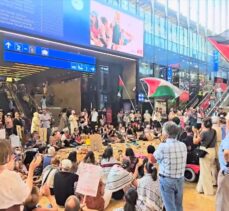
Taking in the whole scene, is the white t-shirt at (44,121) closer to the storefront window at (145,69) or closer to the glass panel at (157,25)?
the storefront window at (145,69)

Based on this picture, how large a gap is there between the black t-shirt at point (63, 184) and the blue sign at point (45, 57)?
813 centimetres

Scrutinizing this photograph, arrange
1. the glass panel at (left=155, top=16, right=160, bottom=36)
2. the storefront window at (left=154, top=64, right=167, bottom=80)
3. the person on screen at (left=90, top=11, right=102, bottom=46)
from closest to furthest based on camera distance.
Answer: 1. the person on screen at (left=90, top=11, right=102, bottom=46)
2. the storefront window at (left=154, top=64, right=167, bottom=80)
3. the glass panel at (left=155, top=16, right=160, bottom=36)

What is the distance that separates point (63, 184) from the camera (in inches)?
165

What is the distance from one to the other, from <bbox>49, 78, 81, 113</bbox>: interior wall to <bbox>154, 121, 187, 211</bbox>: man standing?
1235cm

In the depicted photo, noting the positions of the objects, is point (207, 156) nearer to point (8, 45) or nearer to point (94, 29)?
point (8, 45)

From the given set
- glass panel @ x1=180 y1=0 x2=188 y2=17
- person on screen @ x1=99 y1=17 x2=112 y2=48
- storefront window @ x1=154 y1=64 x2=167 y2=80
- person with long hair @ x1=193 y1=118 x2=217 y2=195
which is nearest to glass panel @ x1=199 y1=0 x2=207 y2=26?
glass panel @ x1=180 y1=0 x2=188 y2=17

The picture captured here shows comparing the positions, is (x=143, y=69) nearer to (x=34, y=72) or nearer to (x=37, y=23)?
(x=34, y=72)

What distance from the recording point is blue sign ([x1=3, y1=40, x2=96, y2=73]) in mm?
11461

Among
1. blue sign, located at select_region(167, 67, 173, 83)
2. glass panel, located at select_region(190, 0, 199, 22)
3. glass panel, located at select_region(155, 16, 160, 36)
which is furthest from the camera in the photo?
glass panel, located at select_region(190, 0, 199, 22)

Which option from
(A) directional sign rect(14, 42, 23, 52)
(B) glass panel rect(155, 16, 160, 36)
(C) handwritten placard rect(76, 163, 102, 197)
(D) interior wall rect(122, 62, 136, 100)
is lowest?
(C) handwritten placard rect(76, 163, 102, 197)

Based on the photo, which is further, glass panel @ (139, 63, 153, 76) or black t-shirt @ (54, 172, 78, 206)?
glass panel @ (139, 63, 153, 76)

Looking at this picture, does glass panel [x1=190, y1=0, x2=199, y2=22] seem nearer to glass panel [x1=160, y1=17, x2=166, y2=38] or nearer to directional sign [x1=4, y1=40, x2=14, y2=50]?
glass panel [x1=160, y1=17, x2=166, y2=38]

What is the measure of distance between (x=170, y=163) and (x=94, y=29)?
448 inches

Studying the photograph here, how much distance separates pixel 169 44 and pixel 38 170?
1716 centimetres
